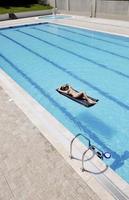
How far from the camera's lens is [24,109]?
4.88 metres

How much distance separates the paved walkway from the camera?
286 centimetres

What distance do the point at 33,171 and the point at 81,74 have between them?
15.5 feet

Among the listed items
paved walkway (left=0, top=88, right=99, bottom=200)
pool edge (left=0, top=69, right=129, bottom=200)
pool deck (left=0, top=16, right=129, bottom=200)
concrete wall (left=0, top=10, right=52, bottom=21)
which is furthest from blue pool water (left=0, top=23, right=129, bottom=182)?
concrete wall (left=0, top=10, right=52, bottom=21)

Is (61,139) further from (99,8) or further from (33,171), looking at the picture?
(99,8)

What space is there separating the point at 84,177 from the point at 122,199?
59 cm

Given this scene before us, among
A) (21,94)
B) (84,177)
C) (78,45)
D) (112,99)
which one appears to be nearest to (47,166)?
(84,177)

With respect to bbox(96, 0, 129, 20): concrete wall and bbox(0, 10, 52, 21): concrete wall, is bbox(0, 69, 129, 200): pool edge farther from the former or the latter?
bbox(0, 10, 52, 21): concrete wall

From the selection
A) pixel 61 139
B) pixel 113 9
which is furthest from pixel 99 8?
pixel 61 139

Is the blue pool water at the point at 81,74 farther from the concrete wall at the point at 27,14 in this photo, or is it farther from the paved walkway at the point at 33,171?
the concrete wall at the point at 27,14

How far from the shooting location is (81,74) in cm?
736

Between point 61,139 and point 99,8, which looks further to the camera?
point 99,8

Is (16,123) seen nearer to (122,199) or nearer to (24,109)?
(24,109)

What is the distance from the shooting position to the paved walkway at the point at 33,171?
2.86 metres

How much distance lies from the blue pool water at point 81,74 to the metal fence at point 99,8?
11.8 feet
